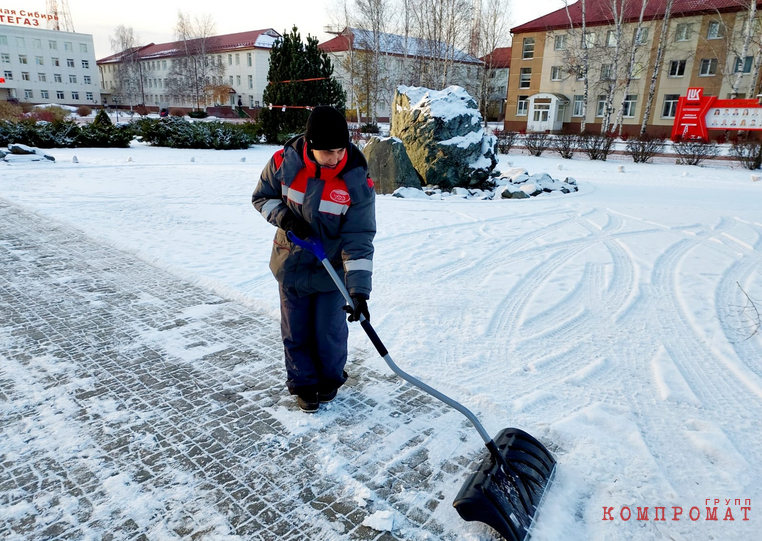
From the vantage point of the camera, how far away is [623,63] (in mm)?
30094

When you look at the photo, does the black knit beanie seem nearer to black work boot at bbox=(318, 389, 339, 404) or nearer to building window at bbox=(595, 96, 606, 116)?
black work boot at bbox=(318, 389, 339, 404)

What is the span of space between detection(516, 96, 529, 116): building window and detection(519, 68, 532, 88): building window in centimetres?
90

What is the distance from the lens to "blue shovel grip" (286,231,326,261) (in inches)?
98.5

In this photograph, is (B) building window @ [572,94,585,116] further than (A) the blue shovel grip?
Yes

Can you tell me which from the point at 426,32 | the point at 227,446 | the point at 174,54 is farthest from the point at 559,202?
the point at 174,54

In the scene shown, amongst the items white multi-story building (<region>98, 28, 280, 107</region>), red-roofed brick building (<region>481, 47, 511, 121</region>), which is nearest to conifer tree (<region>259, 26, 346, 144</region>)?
red-roofed brick building (<region>481, 47, 511, 121</region>)

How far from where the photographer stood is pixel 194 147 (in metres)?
19.1

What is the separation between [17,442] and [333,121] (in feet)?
7.30

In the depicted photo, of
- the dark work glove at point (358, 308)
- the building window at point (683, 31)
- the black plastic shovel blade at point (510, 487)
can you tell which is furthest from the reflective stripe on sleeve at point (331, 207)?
the building window at point (683, 31)

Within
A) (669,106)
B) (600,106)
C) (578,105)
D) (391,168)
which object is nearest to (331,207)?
(391,168)

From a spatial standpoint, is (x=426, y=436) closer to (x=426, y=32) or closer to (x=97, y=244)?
(x=97, y=244)

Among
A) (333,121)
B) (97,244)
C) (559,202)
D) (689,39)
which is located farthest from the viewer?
(689,39)

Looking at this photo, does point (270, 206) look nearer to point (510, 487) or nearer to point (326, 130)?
point (326, 130)

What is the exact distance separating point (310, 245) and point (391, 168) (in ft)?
25.1
